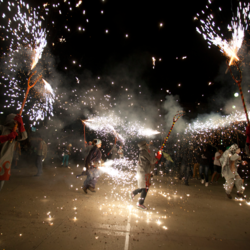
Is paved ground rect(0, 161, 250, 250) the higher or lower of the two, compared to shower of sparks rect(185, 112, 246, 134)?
lower

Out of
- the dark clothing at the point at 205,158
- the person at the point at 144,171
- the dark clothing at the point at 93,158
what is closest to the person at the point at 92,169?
the dark clothing at the point at 93,158

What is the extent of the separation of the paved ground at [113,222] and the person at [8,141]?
0.85m

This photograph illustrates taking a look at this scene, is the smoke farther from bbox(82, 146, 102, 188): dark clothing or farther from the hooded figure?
the hooded figure

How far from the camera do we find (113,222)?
375 cm

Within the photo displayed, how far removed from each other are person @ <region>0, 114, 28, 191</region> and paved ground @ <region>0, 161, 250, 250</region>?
0.85 m

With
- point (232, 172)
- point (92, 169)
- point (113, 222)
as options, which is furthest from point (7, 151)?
point (232, 172)

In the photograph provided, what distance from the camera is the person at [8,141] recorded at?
12.4ft

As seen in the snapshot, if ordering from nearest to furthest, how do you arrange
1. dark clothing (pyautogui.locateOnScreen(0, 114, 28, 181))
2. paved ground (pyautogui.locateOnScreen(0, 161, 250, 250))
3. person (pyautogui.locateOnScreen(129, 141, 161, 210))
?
paved ground (pyautogui.locateOnScreen(0, 161, 250, 250))
dark clothing (pyautogui.locateOnScreen(0, 114, 28, 181))
person (pyautogui.locateOnScreen(129, 141, 161, 210))

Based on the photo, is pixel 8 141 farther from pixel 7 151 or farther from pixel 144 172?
pixel 144 172

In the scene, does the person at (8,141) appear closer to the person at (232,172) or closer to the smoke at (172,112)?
the person at (232,172)

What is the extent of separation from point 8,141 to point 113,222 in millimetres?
2764

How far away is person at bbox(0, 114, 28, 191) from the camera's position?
3773 millimetres

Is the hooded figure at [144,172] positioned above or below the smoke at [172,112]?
below

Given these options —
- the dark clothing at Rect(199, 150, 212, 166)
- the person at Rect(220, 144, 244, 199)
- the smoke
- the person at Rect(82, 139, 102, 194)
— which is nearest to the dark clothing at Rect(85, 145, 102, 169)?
the person at Rect(82, 139, 102, 194)
